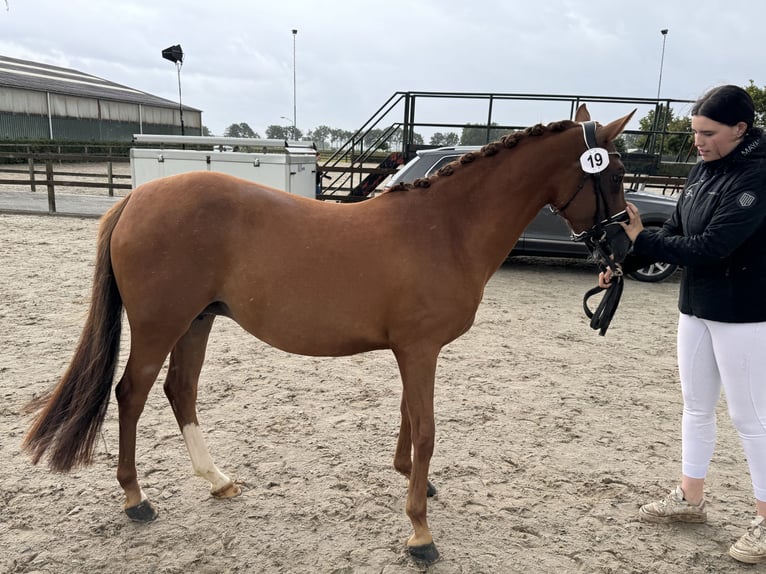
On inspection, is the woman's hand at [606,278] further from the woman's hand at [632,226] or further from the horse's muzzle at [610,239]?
the woman's hand at [632,226]

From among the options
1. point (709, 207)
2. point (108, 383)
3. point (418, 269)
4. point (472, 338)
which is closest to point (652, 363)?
point (472, 338)

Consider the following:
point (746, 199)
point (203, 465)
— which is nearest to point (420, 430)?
point (203, 465)

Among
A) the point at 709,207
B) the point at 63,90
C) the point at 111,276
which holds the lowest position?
the point at 111,276

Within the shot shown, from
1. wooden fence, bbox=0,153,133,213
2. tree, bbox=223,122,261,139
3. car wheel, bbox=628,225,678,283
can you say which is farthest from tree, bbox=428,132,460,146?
tree, bbox=223,122,261,139

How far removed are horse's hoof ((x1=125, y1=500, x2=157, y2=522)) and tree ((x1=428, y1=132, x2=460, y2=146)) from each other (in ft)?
29.9

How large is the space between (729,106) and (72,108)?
43812mm

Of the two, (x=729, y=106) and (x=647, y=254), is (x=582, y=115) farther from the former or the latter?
(x=647, y=254)

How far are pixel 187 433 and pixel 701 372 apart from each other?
8.52ft

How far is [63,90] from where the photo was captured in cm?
3575

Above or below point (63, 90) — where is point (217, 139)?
below

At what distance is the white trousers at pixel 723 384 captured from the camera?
2.20m

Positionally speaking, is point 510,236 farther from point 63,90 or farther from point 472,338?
point 63,90

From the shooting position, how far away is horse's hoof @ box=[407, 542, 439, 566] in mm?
2260

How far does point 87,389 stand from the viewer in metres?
2.48
